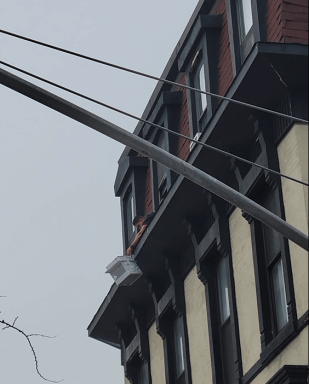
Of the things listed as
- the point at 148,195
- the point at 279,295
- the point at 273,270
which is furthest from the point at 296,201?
the point at 148,195

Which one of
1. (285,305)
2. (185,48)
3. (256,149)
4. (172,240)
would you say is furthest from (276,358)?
(185,48)

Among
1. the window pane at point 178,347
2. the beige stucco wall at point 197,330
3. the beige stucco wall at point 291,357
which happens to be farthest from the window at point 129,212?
the beige stucco wall at point 291,357

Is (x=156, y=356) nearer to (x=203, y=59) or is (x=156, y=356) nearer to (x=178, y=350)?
(x=178, y=350)

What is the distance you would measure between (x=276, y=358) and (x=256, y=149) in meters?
3.73

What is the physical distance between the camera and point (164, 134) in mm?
23156

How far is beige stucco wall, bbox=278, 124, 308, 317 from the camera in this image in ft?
53.0

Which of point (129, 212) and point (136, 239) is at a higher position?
point (129, 212)

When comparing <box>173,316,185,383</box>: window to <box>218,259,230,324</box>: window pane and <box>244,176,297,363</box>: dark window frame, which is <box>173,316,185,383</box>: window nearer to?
<box>218,259,230,324</box>: window pane

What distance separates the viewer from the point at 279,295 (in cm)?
1767

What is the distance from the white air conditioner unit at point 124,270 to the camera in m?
23.5

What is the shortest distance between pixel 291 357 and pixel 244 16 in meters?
6.40

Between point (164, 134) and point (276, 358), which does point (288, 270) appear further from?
point (164, 134)

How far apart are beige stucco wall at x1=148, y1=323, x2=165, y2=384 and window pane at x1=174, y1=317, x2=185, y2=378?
75 centimetres

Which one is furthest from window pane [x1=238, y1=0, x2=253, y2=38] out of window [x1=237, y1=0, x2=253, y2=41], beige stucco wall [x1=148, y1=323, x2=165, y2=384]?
beige stucco wall [x1=148, y1=323, x2=165, y2=384]
